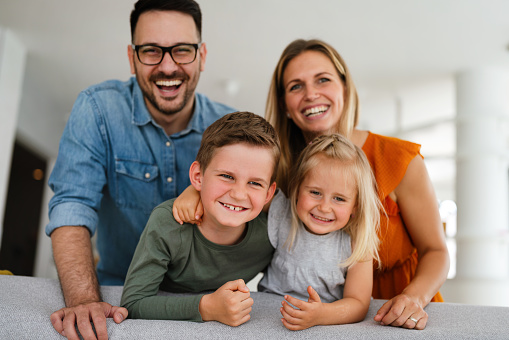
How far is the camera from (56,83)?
18.3 feet

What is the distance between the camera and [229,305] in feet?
3.32

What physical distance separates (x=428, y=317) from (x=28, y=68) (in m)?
5.18

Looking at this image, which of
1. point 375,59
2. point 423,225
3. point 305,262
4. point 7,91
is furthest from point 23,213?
point 423,225

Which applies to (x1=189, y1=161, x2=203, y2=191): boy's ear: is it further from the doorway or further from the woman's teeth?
the doorway

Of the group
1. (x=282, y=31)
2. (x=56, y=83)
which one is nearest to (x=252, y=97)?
(x=282, y=31)

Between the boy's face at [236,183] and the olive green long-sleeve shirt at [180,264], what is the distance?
111 millimetres

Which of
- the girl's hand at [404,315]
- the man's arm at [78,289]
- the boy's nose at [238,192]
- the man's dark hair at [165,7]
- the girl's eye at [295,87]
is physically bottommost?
the man's arm at [78,289]

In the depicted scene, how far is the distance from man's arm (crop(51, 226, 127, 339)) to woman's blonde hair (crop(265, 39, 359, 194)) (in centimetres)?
67

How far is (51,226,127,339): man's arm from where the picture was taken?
982 mm

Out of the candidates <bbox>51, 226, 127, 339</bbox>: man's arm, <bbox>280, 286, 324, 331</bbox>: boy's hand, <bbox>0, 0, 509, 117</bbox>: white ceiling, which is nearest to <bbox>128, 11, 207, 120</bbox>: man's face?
<bbox>51, 226, 127, 339</bbox>: man's arm

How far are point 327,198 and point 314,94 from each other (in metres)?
0.45

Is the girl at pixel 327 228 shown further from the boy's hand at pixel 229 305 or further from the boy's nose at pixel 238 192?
the boy's hand at pixel 229 305

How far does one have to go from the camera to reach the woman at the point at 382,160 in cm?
148

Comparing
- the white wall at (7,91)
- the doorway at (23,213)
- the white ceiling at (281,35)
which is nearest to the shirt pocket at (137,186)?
the white ceiling at (281,35)
